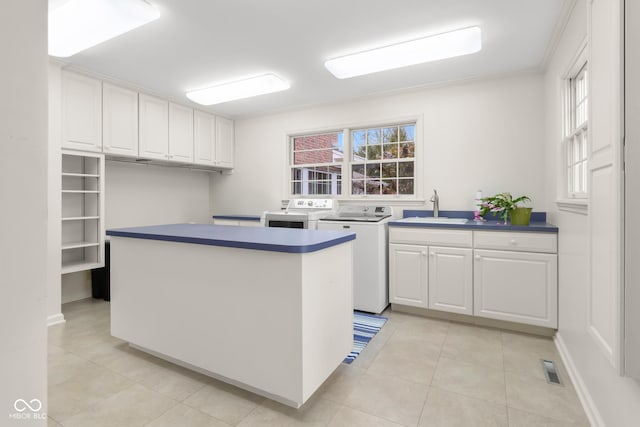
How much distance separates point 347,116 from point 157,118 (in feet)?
7.66

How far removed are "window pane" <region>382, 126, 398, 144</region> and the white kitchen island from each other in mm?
2259

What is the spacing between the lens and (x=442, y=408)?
174 cm

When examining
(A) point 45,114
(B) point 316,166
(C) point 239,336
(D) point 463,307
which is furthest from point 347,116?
(A) point 45,114

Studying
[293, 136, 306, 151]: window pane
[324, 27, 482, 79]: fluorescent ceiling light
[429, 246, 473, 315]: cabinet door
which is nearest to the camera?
[324, 27, 482, 79]: fluorescent ceiling light

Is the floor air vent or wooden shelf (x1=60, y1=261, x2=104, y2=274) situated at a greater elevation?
wooden shelf (x1=60, y1=261, x2=104, y2=274)

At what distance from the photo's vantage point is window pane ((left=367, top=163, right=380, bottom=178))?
402 cm

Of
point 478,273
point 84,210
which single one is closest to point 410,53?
point 478,273

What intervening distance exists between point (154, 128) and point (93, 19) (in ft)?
5.91

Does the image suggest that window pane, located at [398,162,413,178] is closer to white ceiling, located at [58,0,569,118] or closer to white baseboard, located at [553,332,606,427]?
white ceiling, located at [58,0,569,118]

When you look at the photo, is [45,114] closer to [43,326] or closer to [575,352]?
[43,326]

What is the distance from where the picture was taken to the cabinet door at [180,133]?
4.04 metres

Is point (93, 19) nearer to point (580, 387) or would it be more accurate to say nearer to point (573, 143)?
point (573, 143)

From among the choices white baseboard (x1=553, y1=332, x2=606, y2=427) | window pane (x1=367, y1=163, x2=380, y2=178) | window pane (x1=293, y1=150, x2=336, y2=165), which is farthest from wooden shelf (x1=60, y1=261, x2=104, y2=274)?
white baseboard (x1=553, y1=332, x2=606, y2=427)

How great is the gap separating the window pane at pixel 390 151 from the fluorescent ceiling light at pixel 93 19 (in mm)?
2682
